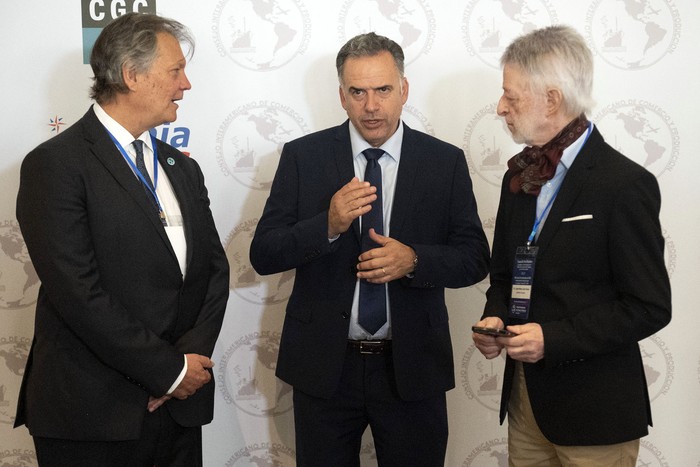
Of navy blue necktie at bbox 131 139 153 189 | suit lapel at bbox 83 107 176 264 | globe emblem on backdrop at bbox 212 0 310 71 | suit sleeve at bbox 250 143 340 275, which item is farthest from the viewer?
globe emblem on backdrop at bbox 212 0 310 71

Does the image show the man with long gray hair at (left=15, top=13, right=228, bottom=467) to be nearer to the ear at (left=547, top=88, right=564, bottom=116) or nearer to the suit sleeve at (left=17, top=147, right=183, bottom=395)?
the suit sleeve at (left=17, top=147, right=183, bottom=395)

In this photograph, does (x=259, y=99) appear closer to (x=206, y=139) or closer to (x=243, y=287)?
(x=206, y=139)

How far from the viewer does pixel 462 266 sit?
2.45m

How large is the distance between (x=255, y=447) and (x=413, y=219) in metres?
1.31

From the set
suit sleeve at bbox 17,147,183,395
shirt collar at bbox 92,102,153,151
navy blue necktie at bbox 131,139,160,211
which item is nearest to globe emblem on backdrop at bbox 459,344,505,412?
suit sleeve at bbox 17,147,183,395

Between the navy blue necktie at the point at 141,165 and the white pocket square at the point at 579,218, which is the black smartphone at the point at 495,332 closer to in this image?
the white pocket square at the point at 579,218

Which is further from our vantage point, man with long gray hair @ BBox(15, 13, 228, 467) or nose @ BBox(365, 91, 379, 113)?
nose @ BBox(365, 91, 379, 113)

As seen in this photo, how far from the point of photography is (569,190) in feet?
6.56

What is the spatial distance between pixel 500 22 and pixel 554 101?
1148 millimetres

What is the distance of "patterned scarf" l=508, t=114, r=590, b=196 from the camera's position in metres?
2.04

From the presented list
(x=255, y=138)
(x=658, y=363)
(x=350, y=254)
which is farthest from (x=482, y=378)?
(x=255, y=138)

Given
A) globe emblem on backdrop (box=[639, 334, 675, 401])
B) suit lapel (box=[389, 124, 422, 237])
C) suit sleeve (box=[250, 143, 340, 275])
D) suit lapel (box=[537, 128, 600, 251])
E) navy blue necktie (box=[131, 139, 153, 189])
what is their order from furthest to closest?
1. globe emblem on backdrop (box=[639, 334, 675, 401])
2. suit lapel (box=[389, 124, 422, 237])
3. suit sleeve (box=[250, 143, 340, 275])
4. navy blue necktie (box=[131, 139, 153, 189])
5. suit lapel (box=[537, 128, 600, 251])

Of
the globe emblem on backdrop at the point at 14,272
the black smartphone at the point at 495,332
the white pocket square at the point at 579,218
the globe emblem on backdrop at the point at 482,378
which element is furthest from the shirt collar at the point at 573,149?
the globe emblem on backdrop at the point at 14,272

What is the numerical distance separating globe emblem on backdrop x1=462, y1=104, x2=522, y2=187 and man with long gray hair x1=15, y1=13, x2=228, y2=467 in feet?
4.14
